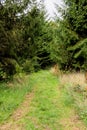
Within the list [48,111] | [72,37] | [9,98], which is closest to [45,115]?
[48,111]

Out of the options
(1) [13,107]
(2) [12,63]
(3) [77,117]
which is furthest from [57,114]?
(2) [12,63]

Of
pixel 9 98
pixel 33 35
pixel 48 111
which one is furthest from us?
pixel 33 35

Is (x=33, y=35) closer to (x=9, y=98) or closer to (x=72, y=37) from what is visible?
(x=72, y=37)

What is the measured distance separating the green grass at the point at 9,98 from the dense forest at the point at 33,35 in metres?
1.95

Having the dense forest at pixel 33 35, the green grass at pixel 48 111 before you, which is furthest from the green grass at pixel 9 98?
the dense forest at pixel 33 35

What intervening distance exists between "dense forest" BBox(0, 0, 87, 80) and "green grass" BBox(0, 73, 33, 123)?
1947 millimetres

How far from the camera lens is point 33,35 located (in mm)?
19656

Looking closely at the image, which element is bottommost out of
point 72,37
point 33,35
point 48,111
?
point 48,111

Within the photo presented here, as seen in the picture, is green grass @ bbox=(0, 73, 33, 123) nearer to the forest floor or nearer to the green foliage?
the forest floor

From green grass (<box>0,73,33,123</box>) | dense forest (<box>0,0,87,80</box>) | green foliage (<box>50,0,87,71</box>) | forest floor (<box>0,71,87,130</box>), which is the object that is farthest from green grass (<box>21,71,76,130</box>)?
green foliage (<box>50,0,87,71</box>)

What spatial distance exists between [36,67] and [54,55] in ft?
21.9

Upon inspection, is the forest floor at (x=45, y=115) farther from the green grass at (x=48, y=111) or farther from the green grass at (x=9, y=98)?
the green grass at (x=9, y=98)

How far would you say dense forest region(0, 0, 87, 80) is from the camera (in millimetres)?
16500

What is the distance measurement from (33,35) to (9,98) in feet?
28.0
